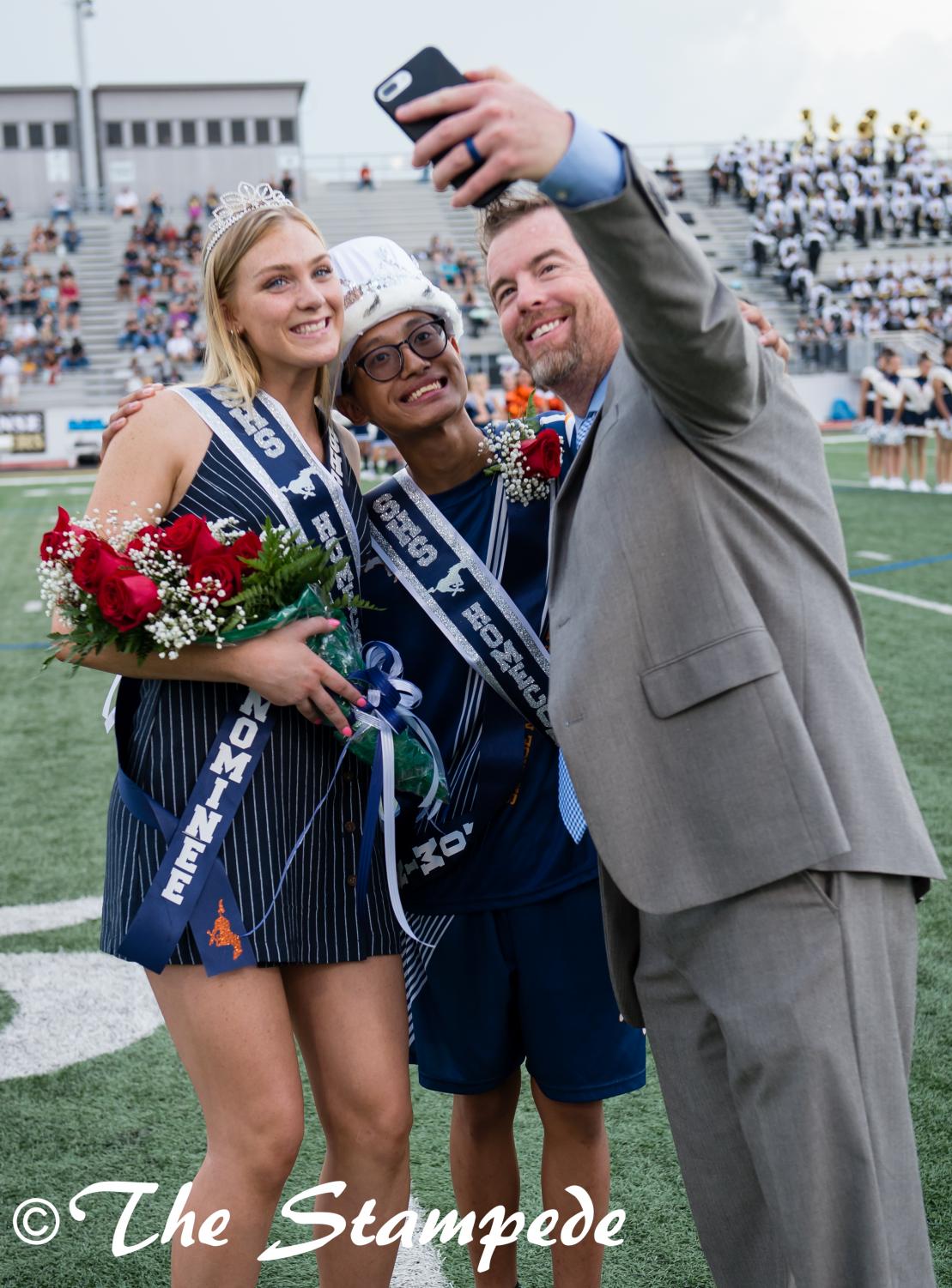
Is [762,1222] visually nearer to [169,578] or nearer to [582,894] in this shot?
[582,894]

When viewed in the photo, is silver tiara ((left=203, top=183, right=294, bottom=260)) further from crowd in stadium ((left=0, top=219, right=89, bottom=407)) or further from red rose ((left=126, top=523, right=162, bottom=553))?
crowd in stadium ((left=0, top=219, right=89, bottom=407))

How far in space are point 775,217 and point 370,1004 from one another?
1562 inches

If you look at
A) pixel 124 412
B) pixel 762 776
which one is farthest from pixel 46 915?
pixel 762 776

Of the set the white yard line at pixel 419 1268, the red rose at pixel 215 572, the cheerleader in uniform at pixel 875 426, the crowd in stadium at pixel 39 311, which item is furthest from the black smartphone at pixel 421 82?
the crowd in stadium at pixel 39 311

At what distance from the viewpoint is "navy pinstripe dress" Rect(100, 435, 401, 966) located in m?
2.16

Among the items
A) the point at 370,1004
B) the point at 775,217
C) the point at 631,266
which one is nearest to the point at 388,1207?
the point at 370,1004

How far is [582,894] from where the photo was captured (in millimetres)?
2459

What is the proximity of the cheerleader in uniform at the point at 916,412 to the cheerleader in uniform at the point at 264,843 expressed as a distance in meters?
15.7

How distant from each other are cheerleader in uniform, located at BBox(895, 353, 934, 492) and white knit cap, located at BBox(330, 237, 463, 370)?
50.7 feet

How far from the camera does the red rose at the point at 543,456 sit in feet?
7.82

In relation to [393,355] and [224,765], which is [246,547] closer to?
[224,765]

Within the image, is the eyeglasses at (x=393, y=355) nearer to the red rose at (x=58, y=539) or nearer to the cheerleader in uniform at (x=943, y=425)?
the red rose at (x=58, y=539)

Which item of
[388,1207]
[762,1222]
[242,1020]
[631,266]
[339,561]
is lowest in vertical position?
[388,1207]

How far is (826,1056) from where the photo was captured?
169cm
